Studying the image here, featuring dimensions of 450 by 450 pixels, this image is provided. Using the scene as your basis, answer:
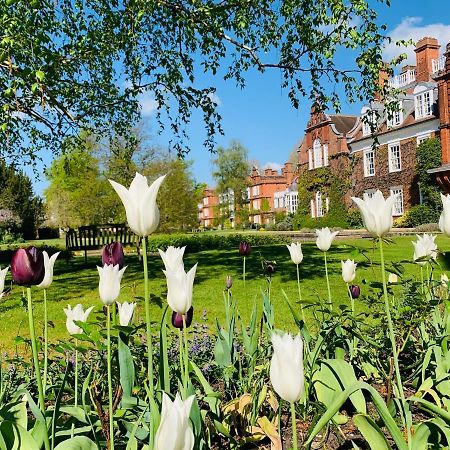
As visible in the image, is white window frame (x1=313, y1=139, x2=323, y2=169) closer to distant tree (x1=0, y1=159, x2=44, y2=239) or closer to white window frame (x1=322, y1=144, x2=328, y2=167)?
white window frame (x1=322, y1=144, x2=328, y2=167)

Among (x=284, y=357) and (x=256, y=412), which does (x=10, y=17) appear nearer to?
(x=256, y=412)

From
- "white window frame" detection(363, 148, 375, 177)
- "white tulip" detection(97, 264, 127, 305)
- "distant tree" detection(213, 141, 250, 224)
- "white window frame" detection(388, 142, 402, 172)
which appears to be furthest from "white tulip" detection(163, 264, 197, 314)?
"distant tree" detection(213, 141, 250, 224)

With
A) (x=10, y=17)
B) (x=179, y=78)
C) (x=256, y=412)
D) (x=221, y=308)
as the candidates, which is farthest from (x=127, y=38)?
(x=256, y=412)

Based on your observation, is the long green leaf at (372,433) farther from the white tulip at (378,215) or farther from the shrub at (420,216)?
the shrub at (420,216)

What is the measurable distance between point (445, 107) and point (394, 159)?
4918 mm

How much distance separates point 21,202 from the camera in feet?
141

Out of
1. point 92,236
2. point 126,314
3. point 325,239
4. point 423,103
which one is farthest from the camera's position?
point 423,103

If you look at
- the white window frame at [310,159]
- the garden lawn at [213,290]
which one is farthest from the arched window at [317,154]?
the garden lawn at [213,290]

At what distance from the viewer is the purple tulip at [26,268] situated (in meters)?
1.36

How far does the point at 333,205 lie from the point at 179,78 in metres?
23.9

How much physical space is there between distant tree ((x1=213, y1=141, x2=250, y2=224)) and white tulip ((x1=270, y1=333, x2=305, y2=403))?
→ 48.6 m

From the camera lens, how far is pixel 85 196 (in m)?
26.5

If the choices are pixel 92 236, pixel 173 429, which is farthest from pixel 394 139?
pixel 173 429

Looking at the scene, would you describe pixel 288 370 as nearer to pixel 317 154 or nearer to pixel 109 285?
pixel 109 285
